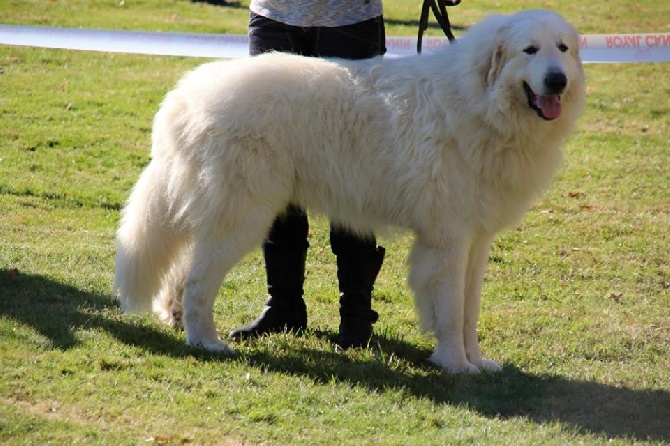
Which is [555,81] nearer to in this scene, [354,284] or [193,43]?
[354,284]

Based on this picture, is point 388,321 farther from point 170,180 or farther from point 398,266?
point 170,180

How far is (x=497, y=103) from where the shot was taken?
4.85 meters

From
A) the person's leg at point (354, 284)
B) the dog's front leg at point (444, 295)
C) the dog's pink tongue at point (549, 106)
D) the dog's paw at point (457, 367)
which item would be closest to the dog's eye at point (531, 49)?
the dog's pink tongue at point (549, 106)

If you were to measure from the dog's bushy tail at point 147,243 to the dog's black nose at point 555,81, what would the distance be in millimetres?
2084

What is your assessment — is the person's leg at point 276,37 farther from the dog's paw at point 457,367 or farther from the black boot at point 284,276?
the dog's paw at point 457,367

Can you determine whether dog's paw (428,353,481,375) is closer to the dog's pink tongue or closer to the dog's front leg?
the dog's front leg

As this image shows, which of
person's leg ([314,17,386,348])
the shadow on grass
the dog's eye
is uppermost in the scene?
the dog's eye

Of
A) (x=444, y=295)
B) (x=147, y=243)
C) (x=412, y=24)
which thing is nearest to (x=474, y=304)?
(x=444, y=295)

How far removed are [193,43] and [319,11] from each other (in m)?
4.89

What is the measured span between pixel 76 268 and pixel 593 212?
4.59m

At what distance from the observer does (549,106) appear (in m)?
4.78

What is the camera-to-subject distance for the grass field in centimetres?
435

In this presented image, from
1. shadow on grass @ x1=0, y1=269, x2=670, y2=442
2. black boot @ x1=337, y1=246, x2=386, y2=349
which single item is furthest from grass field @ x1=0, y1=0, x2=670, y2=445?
black boot @ x1=337, y1=246, x2=386, y2=349

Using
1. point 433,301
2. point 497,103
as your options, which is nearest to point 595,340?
point 433,301
